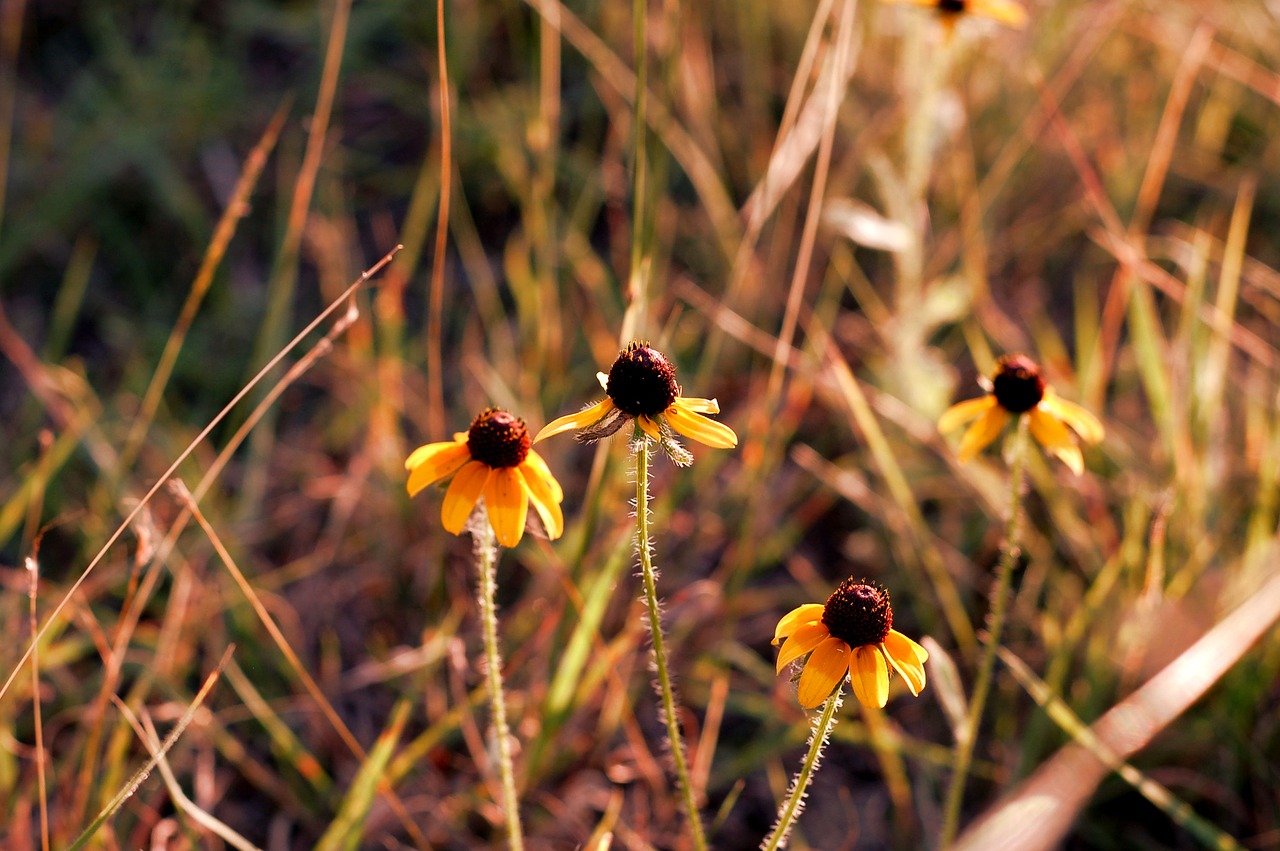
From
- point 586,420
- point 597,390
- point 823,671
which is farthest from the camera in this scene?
point 597,390

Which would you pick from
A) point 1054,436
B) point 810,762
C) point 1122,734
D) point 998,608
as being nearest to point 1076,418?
point 1054,436

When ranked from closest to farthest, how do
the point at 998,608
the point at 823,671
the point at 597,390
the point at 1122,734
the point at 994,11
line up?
the point at 823,671 < the point at 1122,734 < the point at 998,608 < the point at 994,11 < the point at 597,390

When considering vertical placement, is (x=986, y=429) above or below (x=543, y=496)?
above

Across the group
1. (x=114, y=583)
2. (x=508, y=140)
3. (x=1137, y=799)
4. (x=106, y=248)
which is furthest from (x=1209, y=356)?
(x=106, y=248)

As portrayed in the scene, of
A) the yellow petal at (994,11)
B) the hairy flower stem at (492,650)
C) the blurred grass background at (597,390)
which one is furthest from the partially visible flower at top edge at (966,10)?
the hairy flower stem at (492,650)

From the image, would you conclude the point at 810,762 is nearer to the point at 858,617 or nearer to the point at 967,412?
the point at 858,617

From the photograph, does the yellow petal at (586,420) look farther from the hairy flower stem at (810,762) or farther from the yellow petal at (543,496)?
the hairy flower stem at (810,762)

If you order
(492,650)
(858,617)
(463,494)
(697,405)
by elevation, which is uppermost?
(697,405)

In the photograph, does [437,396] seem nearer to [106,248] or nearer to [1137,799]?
[1137,799]

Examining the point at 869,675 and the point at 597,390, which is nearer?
the point at 869,675
